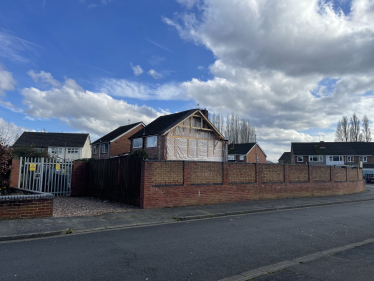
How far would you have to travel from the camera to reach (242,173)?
15805 mm

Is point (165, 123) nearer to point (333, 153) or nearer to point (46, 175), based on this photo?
point (46, 175)

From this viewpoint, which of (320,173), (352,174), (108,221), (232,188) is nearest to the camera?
(108,221)

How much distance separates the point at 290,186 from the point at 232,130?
49.3 meters

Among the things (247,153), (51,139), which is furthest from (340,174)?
(51,139)

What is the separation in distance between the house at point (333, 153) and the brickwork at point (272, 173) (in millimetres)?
48255

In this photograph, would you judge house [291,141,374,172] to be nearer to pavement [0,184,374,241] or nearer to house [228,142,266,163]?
house [228,142,266,163]

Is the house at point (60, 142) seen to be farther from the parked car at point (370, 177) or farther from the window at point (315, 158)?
the window at point (315, 158)

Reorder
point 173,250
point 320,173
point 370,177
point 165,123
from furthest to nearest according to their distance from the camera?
point 370,177 → point 165,123 → point 320,173 → point 173,250

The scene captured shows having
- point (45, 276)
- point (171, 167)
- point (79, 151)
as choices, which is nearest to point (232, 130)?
point (79, 151)

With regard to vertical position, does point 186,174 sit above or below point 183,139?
below

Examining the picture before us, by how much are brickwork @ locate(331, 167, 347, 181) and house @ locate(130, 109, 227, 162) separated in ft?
45.0

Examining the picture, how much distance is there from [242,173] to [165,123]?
18.0m

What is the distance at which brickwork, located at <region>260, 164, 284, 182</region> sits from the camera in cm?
1693

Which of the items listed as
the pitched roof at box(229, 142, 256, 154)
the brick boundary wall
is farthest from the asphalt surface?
the pitched roof at box(229, 142, 256, 154)
